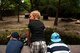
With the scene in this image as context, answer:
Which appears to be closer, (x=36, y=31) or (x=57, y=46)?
(x=57, y=46)

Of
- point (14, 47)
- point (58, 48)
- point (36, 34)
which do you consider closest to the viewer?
point (58, 48)

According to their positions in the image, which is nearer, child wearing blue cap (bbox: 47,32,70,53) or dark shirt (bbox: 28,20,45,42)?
child wearing blue cap (bbox: 47,32,70,53)

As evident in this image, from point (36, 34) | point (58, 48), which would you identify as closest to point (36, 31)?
point (36, 34)

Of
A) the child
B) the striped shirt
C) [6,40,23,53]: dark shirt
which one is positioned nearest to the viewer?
the striped shirt

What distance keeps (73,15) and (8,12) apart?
9.50 metres

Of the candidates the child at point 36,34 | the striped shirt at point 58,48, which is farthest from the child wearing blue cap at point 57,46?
the child at point 36,34

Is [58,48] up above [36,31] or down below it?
below

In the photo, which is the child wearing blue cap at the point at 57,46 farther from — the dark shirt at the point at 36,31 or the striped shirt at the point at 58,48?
the dark shirt at the point at 36,31

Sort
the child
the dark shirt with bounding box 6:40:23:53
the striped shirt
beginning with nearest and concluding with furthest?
1. the striped shirt
2. the dark shirt with bounding box 6:40:23:53
3. the child

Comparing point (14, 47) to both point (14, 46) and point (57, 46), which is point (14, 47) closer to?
point (14, 46)

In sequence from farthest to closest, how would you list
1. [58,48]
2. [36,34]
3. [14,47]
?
1. [36,34]
2. [14,47]
3. [58,48]

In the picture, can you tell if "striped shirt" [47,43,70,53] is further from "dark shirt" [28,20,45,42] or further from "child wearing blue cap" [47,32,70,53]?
"dark shirt" [28,20,45,42]

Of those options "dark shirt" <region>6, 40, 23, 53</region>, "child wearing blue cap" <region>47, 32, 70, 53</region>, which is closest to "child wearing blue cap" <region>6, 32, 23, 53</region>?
"dark shirt" <region>6, 40, 23, 53</region>

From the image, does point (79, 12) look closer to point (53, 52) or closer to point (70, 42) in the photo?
point (70, 42)
